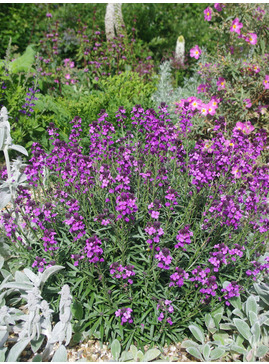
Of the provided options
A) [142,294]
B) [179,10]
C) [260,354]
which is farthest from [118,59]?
[260,354]

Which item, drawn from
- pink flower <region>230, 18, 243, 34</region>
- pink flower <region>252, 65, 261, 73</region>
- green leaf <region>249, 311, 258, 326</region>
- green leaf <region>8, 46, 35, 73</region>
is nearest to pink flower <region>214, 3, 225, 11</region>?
pink flower <region>230, 18, 243, 34</region>

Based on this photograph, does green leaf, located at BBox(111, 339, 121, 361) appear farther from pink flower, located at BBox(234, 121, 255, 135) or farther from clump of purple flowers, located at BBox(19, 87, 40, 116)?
clump of purple flowers, located at BBox(19, 87, 40, 116)

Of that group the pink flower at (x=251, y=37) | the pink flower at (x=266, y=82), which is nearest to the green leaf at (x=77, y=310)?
the pink flower at (x=266, y=82)

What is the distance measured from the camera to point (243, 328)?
99.1 inches

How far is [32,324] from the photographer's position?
2.38m

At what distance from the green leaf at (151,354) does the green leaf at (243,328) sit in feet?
1.95

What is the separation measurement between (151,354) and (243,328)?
2.24 ft

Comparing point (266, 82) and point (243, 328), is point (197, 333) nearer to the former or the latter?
point (243, 328)

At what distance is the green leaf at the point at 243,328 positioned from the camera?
2.51m

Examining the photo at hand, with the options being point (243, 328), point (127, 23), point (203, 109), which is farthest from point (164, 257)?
point (127, 23)

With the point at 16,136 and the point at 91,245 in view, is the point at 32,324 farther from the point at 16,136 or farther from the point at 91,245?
the point at 16,136

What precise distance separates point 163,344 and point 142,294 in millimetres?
394

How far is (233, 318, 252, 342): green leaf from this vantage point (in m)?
2.51

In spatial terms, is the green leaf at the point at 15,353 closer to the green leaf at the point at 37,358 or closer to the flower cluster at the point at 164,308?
the green leaf at the point at 37,358
